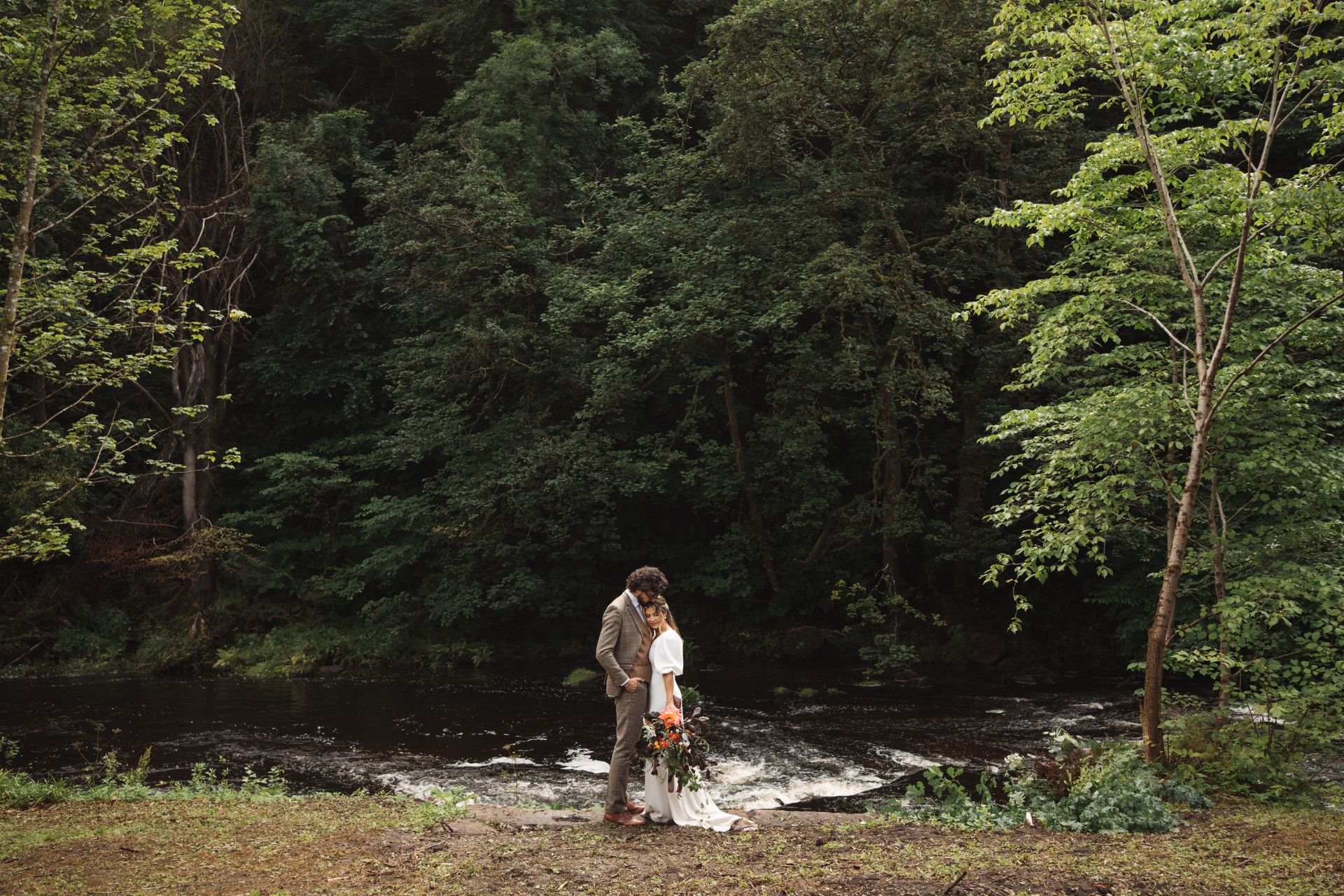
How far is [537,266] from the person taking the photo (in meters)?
19.7

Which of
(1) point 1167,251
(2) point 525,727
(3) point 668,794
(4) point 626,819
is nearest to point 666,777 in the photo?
(3) point 668,794

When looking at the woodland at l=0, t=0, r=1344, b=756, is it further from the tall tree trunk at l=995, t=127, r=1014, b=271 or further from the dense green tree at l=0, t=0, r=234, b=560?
the dense green tree at l=0, t=0, r=234, b=560

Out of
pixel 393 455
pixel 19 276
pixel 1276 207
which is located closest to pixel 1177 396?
Result: pixel 1276 207

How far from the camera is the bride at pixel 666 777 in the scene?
258 inches

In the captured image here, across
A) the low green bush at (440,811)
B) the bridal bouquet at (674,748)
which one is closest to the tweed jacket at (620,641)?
the bridal bouquet at (674,748)

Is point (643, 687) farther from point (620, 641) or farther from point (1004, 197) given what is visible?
point (1004, 197)

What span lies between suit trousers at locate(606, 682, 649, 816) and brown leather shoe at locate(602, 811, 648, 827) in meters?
0.03

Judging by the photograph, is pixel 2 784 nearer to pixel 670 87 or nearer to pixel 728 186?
pixel 728 186

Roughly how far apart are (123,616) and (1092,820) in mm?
21448

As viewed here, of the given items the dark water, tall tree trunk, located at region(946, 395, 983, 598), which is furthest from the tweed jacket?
tall tree trunk, located at region(946, 395, 983, 598)

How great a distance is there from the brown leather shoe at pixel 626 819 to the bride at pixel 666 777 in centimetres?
6

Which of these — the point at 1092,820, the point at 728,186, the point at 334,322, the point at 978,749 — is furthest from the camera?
the point at 334,322

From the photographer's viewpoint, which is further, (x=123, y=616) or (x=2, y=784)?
(x=123, y=616)

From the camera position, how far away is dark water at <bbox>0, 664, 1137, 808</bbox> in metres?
10.5
